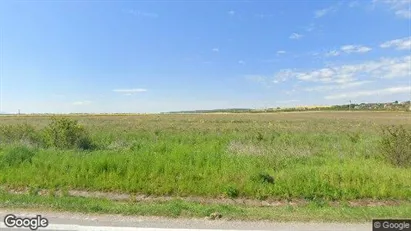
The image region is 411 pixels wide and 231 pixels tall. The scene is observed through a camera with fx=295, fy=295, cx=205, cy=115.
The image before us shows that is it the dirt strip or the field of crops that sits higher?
the field of crops

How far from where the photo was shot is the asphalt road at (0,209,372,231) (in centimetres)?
450

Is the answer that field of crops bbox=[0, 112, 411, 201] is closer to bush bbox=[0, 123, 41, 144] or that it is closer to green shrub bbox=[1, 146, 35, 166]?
green shrub bbox=[1, 146, 35, 166]

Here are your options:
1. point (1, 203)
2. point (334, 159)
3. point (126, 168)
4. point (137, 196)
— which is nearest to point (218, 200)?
point (137, 196)

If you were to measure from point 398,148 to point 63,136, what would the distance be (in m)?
13.6

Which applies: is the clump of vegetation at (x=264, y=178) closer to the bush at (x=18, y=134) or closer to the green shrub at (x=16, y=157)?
the green shrub at (x=16, y=157)

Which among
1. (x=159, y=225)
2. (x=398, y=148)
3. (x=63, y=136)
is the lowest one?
(x=159, y=225)

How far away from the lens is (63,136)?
13641 millimetres

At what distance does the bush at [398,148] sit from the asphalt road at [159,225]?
20.5ft

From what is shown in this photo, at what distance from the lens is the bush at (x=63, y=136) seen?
13.6m

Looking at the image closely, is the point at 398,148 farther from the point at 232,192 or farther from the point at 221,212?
the point at 221,212

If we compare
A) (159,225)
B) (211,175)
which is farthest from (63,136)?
(159,225)

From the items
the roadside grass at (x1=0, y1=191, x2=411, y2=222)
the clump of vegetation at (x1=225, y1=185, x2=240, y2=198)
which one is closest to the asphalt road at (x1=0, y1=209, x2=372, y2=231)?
the roadside grass at (x1=0, y1=191, x2=411, y2=222)

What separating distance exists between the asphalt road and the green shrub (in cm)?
513

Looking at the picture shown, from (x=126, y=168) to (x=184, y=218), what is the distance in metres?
4.45
